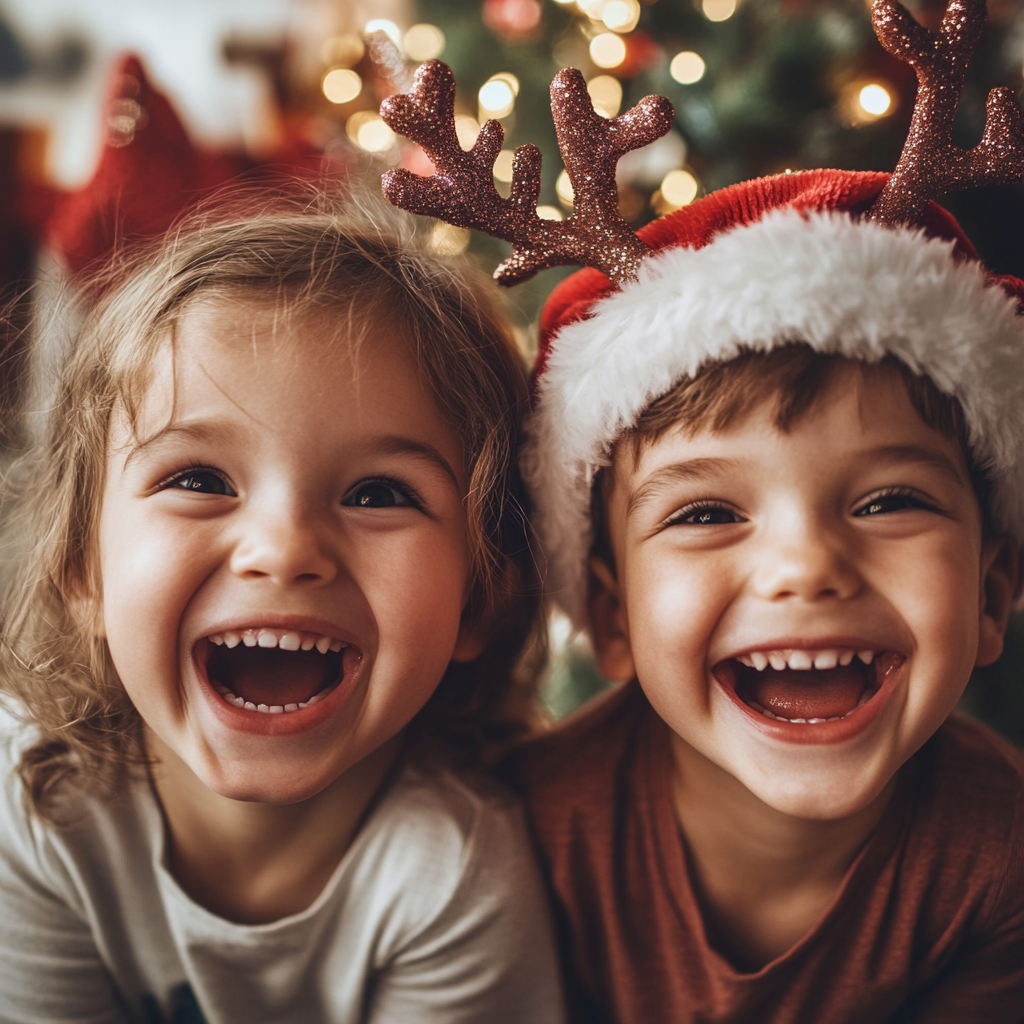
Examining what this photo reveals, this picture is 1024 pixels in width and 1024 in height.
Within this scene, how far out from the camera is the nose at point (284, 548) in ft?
2.32

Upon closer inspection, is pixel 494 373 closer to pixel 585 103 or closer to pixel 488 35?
pixel 585 103

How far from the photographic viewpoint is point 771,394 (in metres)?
0.70

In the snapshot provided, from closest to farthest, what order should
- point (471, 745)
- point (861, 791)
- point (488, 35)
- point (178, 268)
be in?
point (861, 791)
point (178, 268)
point (471, 745)
point (488, 35)

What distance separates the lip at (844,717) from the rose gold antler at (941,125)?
1.11ft

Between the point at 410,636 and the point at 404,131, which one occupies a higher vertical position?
the point at 404,131

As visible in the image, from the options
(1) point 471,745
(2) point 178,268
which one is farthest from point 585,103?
(1) point 471,745

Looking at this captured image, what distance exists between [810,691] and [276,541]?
1.57 ft

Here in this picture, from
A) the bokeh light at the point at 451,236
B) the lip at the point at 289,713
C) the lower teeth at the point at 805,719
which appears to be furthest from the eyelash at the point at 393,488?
the bokeh light at the point at 451,236

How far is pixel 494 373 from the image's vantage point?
2.88 ft

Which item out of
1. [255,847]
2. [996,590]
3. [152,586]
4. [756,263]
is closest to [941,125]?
[756,263]

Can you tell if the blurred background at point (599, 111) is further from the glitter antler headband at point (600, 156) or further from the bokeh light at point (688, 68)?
the glitter antler headband at point (600, 156)

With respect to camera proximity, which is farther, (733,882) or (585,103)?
(733,882)

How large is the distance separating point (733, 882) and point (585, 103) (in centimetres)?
73

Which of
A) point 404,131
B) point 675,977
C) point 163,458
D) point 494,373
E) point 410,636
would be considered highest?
point 404,131
